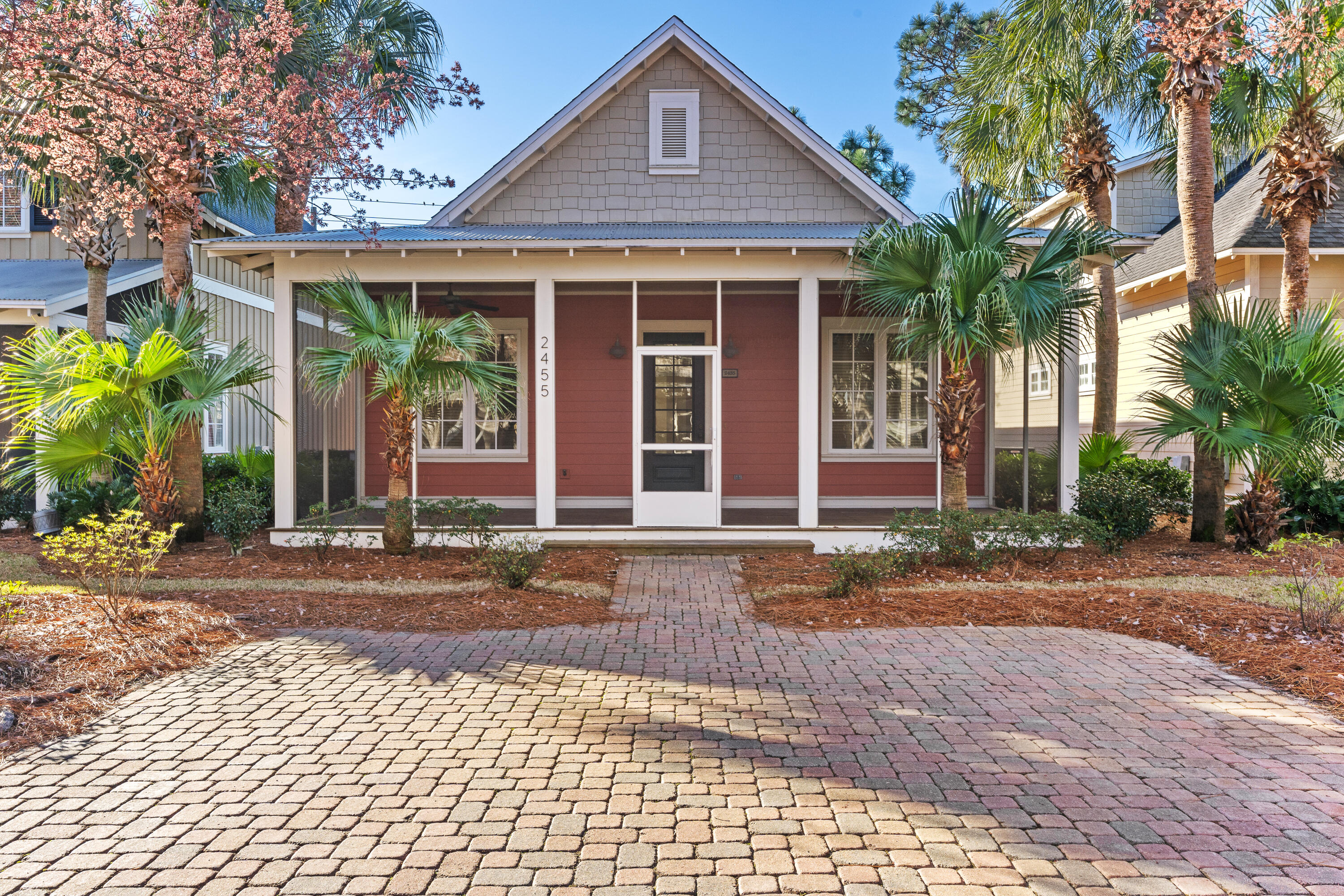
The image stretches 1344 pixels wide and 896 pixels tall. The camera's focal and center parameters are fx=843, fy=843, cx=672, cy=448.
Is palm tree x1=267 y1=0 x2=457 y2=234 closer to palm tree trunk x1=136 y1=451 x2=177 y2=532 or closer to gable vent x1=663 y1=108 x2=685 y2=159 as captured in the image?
gable vent x1=663 y1=108 x2=685 y2=159

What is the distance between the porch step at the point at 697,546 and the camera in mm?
9492

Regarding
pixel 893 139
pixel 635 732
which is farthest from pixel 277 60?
pixel 893 139

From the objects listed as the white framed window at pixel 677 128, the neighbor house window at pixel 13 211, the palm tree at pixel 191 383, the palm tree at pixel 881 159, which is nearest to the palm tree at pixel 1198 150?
the white framed window at pixel 677 128

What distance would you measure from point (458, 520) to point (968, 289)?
571cm

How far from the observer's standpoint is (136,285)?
12.7m

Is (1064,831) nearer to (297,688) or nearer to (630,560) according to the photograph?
(297,688)

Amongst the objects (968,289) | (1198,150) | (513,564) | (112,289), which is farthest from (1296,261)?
(112,289)

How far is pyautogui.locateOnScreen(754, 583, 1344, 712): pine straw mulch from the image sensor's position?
16.9ft

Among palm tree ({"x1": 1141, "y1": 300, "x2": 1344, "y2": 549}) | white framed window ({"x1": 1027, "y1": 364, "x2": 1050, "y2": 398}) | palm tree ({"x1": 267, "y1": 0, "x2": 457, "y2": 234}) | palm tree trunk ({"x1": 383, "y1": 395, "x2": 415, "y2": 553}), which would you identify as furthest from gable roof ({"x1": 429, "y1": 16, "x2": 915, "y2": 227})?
white framed window ({"x1": 1027, "y1": 364, "x2": 1050, "y2": 398})

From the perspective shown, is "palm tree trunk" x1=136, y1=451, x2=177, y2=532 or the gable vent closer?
"palm tree trunk" x1=136, y1=451, x2=177, y2=532

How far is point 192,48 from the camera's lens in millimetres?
7477

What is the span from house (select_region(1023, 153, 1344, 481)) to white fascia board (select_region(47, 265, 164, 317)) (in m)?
13.8

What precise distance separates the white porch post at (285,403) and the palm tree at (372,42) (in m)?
1.73

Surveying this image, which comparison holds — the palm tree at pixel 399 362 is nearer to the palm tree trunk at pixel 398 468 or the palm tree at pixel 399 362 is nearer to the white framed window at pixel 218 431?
the palm tree trunk at pixel 398 468
